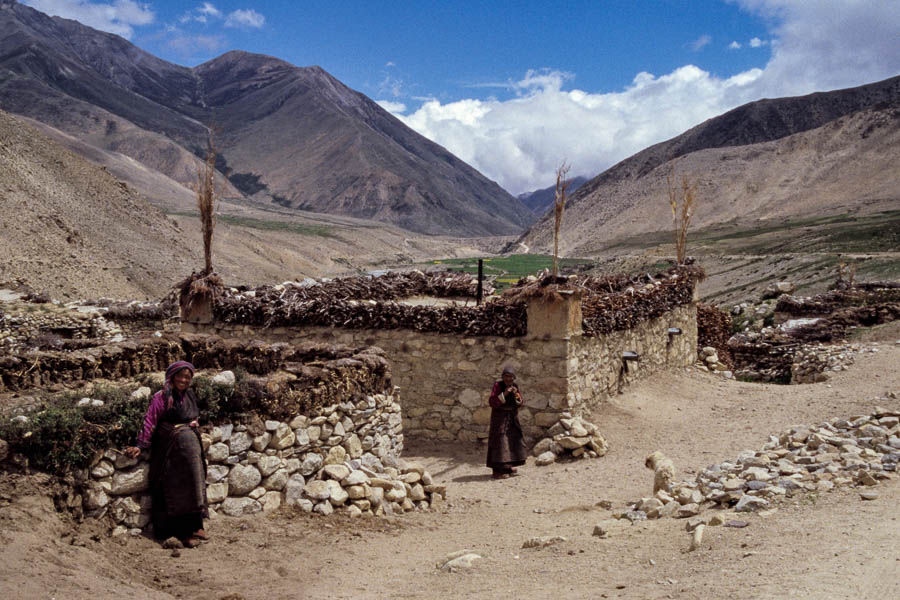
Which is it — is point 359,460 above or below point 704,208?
below

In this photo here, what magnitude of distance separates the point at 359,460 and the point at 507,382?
2.52 meters

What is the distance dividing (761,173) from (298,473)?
85234 millimetres

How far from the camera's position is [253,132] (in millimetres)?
156500

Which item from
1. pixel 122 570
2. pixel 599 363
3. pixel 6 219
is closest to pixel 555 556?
pixel 122 570

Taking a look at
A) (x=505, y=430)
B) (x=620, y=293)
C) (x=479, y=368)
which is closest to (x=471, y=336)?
(x=479, y=368)

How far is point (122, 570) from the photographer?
171 inches

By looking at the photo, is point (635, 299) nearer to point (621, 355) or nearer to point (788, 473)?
point (621, 355)

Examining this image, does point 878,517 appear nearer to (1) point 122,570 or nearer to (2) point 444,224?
(1) point 122,570

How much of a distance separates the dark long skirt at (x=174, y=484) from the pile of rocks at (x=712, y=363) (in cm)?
1347

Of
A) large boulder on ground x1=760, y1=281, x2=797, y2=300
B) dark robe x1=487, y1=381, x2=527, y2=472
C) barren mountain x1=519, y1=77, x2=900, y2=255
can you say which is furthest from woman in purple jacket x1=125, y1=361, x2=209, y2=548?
barren mountain x1=519, y1=77, x2=900, y2=255

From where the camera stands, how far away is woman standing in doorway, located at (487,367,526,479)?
8.69 metres

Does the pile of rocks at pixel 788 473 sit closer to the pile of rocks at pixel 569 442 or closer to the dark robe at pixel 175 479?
the pile of rocks at pixel 569 442

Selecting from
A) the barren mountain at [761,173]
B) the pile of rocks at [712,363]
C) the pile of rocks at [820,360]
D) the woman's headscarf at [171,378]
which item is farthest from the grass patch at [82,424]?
the barren mountain at [761,173]

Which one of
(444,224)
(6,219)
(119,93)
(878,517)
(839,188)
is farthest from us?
(119,93)
